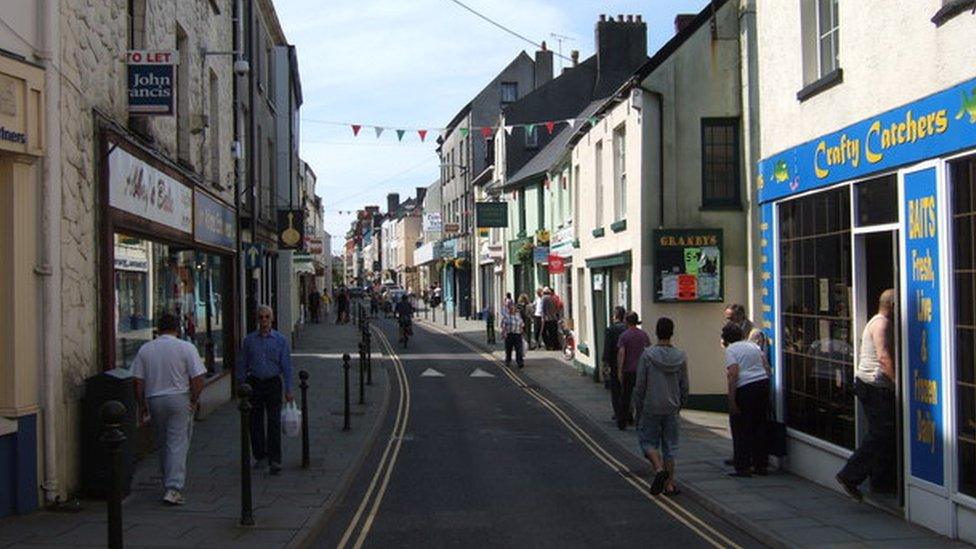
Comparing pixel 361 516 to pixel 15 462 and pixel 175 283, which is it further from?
pixel 175 283

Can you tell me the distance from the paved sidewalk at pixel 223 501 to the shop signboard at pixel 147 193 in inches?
116

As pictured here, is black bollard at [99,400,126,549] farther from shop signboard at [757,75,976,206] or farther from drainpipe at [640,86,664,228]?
drainpipe at [640,86,664,228]

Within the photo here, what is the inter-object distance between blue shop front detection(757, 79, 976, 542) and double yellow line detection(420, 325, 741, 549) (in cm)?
166

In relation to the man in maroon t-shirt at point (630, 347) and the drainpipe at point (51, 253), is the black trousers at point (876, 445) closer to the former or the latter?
the man in maroon t-shirt at point (630, 347)

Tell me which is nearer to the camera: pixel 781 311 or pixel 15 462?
pixel 15 462

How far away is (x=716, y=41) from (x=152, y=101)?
10.5 metres

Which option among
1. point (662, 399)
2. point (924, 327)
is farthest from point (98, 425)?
point (924, 327)

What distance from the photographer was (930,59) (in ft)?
25.6

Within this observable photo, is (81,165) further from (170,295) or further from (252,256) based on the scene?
(252,256)

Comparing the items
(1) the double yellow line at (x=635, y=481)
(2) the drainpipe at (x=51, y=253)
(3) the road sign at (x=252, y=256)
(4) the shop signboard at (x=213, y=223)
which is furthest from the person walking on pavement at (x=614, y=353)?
(2) the drainpipe at (x=51, y=253)

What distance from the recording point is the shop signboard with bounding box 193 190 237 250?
15.0 metres

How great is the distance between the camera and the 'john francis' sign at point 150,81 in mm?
10844

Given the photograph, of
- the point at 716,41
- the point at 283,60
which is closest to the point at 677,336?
the point at 716,41

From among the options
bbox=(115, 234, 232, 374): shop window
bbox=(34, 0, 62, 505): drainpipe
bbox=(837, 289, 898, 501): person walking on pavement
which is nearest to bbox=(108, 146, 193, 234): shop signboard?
bbox=(115, 234, 232, 374): shop window
